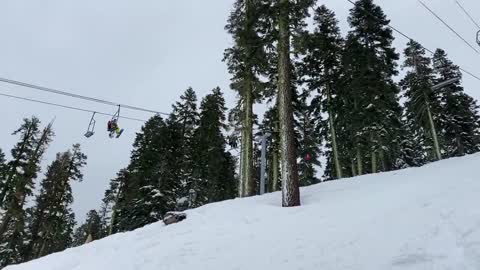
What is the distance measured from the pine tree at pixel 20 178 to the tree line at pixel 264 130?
9cm

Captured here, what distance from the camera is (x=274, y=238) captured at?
820cm

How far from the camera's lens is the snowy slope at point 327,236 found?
5.64 meters

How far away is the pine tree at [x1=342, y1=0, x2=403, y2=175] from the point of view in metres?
23.5

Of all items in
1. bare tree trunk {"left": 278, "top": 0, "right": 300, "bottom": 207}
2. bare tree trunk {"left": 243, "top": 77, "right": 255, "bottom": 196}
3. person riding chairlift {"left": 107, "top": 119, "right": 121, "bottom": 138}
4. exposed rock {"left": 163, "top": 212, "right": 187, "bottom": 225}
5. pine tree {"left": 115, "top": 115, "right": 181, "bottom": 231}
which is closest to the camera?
bare tree trunk {"left": 278, "top": 0, "right": 300, "bottom": 207}

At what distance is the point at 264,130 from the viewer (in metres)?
29.6

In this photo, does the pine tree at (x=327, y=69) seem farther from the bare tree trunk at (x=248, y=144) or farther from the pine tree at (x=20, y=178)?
the pine tree at (x=20, y=178)

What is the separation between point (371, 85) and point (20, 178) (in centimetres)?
2885

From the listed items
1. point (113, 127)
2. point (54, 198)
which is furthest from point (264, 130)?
point (54, 198)

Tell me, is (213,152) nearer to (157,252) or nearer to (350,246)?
(157,252)

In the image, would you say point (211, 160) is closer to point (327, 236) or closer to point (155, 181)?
point (155, 181)

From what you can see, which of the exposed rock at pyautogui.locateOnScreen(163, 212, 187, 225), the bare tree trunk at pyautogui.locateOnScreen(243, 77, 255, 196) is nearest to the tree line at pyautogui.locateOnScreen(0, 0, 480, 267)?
the bare tree trunk at pyautogui.locateOnScreen(243, 77, 255, 196)

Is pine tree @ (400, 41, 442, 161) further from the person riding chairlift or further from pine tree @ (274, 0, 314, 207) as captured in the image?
the person riding chairlift

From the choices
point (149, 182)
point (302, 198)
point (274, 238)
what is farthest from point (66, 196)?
point (274, 238)

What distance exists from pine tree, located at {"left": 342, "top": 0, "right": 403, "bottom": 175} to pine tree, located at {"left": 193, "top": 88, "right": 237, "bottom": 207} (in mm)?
11661
